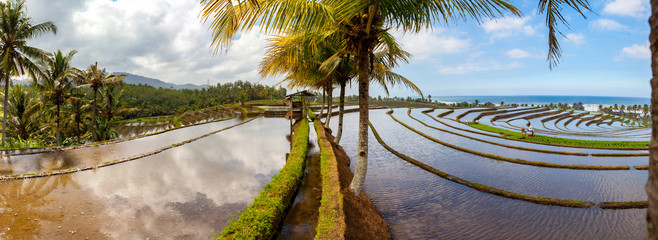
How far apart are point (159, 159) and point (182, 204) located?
4.63 meters

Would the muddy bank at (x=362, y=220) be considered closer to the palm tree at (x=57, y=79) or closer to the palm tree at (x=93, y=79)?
the palm tree at (x=57, y=79)

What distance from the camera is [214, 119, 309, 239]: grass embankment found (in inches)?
149

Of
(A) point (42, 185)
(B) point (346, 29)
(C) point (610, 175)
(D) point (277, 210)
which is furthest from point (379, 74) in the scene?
(A) point (42, 185)

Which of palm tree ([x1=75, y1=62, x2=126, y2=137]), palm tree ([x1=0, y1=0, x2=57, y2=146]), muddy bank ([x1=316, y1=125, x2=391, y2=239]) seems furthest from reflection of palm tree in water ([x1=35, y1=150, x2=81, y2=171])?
muddy bank ([x1=316, y1=125, x2=391, y2=239])

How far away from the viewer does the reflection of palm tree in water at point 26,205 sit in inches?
170

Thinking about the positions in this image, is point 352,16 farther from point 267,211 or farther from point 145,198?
point 145,198

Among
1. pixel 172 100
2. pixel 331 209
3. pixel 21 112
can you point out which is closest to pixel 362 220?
pixel 331 209

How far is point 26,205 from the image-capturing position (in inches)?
205

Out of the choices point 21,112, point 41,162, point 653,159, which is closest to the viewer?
point 653,159

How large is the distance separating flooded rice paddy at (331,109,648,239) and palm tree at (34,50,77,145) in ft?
56.8

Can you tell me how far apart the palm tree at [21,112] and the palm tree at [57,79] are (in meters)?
1.54

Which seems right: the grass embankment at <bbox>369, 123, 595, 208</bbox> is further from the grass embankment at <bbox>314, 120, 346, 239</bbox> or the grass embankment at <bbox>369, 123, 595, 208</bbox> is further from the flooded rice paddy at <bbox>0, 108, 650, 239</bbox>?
the grass embankment at <bbox>314, 120, 346, 239</bbox>

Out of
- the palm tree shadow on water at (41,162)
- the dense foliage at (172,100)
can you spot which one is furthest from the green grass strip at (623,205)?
the dense foliage at (172,100)

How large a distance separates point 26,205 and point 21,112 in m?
16.7
